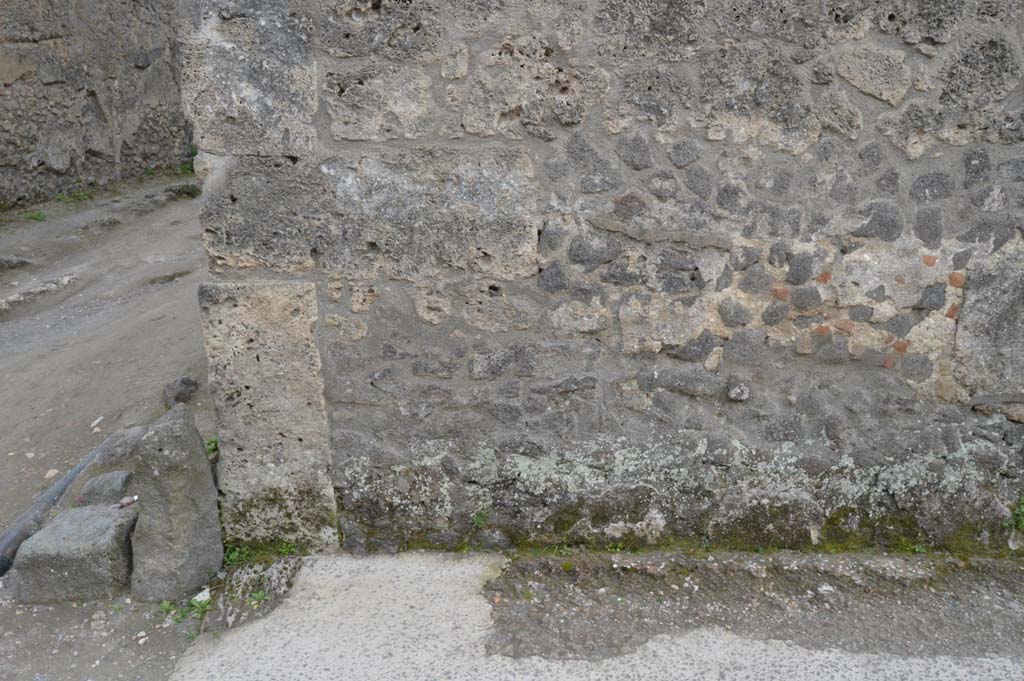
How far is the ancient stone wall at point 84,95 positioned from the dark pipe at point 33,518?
4.35 m

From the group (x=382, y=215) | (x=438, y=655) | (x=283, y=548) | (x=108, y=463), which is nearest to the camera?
(x=438, y=655)

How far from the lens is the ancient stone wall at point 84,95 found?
24.6 feet

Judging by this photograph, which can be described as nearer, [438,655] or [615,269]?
[438,655]

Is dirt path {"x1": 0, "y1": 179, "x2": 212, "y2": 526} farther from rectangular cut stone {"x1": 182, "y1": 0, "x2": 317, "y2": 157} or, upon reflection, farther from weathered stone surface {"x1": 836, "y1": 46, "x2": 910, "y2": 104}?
weathered stone surface {"x1": 836, "y1": 46, "x2": 910, "y2": 104}

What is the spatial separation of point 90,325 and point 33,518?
9.22 ft

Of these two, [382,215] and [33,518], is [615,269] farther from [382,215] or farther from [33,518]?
[33,518]

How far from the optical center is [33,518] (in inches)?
134

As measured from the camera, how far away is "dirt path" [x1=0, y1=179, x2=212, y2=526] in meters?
4.15

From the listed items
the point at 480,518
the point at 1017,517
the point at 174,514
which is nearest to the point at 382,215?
the point at 480,518

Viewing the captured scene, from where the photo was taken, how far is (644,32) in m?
2.58

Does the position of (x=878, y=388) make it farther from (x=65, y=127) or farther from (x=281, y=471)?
(x=65, y=127)

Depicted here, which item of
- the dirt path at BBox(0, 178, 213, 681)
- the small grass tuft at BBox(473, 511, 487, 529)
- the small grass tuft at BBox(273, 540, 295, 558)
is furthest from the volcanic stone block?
the dirt path at BBox(0, 178, 213, 681)

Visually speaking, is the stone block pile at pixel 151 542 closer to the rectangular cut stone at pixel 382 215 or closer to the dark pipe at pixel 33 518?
the dark pipe at pixel 33 518

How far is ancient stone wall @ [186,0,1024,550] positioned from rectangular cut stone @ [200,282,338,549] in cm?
1
